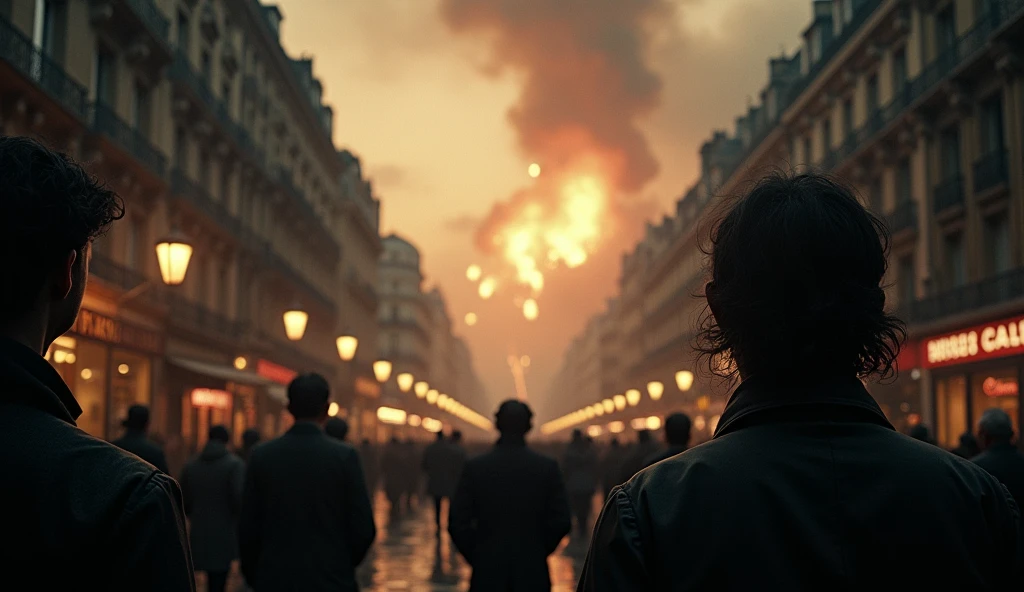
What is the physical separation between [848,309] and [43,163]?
1459mm

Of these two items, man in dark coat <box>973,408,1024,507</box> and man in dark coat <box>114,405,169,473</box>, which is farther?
man in dark coat <box>114,405,169,473</box>

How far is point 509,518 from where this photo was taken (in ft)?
23.2

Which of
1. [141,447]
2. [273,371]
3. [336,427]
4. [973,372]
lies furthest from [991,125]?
[273,371]

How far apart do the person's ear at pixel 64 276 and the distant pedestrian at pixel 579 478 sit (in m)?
18.7

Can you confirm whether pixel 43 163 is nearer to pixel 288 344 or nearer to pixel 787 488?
pixel 787 488

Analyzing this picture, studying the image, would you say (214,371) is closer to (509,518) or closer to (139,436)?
(139,436)

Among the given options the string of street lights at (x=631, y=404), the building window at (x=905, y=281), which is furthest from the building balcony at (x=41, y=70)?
the building window at (x=905, y=281)

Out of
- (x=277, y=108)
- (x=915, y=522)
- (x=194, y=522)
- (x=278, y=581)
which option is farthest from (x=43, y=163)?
(x=277, y=108)

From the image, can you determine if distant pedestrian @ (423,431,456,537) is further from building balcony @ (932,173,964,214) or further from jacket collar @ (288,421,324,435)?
building balcony @ (932,173,964,214)

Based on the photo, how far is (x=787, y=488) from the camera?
1.90 m

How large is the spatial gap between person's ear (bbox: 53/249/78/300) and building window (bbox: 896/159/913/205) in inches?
1186

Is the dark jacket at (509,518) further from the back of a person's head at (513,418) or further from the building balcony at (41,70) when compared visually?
the building balcony at (41,70)

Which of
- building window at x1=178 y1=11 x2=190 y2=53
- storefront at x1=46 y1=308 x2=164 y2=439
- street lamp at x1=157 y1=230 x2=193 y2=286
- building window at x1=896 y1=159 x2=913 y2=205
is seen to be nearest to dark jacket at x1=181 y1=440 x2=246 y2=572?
street lamp at x1=157 y1=230 x2=193 y2=286

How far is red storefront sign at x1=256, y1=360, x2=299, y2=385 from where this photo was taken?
37.8 m
